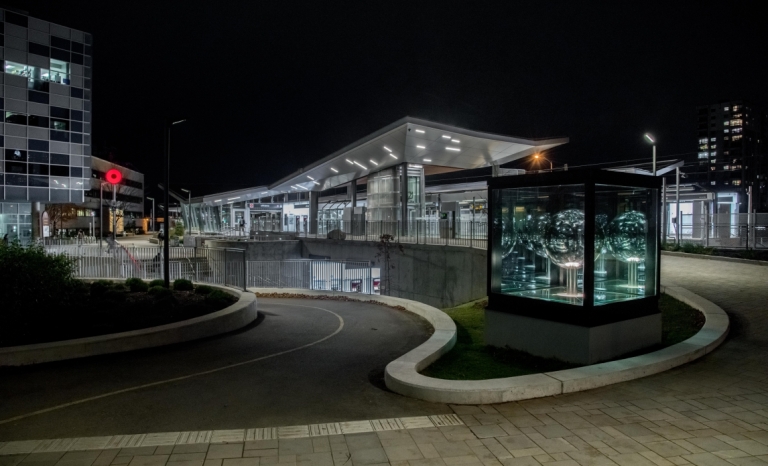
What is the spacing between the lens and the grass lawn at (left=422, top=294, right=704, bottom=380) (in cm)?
728

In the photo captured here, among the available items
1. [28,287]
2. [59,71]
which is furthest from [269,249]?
[59,71]

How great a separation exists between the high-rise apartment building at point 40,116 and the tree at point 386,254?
1466 inches

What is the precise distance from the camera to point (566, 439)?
4996 millimetres

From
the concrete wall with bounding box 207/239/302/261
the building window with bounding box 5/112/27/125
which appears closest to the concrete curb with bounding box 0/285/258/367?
the concrete wall with bounding box 207/239/302/261

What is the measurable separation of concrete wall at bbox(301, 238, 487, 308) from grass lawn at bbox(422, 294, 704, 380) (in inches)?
410

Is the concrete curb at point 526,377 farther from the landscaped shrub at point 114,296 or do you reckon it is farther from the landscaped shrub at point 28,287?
the landscaped shrub at point 114,296

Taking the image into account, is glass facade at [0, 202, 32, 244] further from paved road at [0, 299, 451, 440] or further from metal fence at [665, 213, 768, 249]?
metal fence at [665, 213, 768, 249]

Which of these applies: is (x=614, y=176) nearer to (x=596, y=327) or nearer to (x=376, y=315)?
(x=596, y=327)

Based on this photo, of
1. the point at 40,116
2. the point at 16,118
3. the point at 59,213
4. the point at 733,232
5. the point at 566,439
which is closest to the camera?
the point at 566,439

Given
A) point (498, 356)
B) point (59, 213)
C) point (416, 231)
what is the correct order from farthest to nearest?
A: point (59, 213) → point (416, 231) → point (498, 356)

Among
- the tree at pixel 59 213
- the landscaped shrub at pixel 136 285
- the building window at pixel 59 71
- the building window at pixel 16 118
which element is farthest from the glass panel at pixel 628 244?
the tree at pixel 59 213

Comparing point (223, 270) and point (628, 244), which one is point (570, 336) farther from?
point (223, 270)

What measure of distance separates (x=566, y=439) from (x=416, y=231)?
2225 centimetres

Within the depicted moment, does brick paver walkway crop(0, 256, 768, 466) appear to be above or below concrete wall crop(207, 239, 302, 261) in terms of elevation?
below
